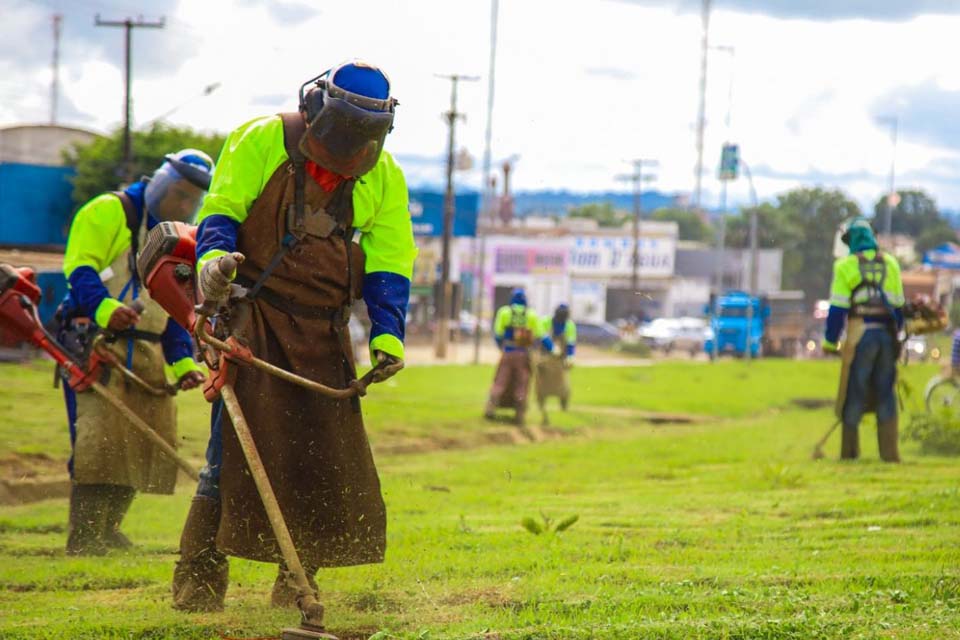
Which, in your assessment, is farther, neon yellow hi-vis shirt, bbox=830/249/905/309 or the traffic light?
the traffic light

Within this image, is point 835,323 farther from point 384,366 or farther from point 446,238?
point 446,238

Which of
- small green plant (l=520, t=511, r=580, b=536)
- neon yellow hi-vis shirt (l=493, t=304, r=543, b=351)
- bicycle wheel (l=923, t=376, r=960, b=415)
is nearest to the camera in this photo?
small green plant (l=520, t=511, r=580, b=536)

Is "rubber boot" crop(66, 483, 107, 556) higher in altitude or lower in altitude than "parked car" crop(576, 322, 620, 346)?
higher

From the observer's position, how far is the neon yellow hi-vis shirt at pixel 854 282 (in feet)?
44.8

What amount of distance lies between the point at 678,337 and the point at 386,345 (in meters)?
62.5

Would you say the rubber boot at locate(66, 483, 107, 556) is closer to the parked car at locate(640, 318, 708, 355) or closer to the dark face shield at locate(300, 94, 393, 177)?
the dark face shield at locate(300, 94, 393, 177)

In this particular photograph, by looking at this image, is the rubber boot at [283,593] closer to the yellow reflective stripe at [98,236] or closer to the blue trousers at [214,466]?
the blue trousers at [214,466]


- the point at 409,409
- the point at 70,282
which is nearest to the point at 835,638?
the point at 70,282

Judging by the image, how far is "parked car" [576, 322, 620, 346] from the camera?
232ft

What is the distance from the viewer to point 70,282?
333 inches

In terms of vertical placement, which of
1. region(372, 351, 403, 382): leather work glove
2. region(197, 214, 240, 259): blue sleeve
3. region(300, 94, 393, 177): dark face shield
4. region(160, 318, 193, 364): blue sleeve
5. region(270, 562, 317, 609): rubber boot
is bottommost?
region(270, 562, 317, 609): rubber boot

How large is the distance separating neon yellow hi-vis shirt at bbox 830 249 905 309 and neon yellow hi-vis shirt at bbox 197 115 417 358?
25.6 ft

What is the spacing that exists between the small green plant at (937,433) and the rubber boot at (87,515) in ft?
30.8

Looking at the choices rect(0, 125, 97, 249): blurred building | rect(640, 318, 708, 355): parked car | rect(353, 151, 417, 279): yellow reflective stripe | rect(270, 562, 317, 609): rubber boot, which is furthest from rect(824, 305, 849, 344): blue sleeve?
rect(640, 318, 708, 355): parked car
